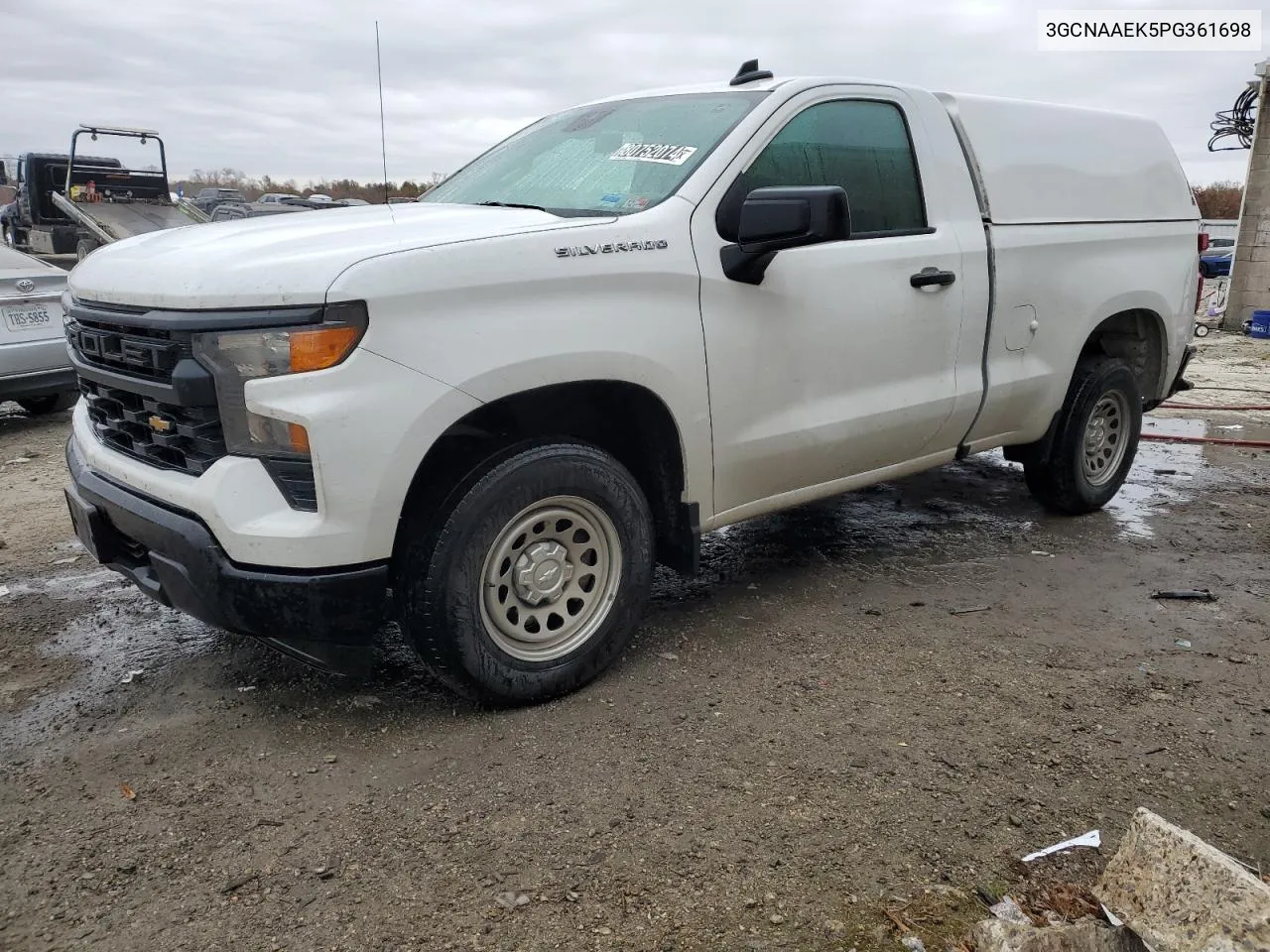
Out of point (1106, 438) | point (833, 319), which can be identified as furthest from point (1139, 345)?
point (833, 319)

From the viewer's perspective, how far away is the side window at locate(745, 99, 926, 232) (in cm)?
361

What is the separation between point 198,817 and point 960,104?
399cm

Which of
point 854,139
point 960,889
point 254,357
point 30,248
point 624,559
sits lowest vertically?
point 960,889

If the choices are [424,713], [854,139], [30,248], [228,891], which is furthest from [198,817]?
[30,248]

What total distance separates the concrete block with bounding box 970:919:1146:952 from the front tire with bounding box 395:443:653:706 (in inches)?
61.4

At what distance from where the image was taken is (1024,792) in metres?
2.74

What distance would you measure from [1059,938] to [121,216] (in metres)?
15.8

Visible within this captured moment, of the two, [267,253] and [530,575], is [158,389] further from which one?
[530,575]

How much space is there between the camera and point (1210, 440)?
7.19 meters

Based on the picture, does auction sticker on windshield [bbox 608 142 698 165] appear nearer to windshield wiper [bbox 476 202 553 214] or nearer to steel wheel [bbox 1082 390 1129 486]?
windshield wiper [bbox 476 202 553 214]

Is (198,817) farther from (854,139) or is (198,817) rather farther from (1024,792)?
(854,139)

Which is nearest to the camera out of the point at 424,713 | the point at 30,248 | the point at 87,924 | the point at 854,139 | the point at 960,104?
the point at 87,924

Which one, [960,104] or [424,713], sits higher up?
[960,104]

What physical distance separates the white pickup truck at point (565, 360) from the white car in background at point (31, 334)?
4055 millimetres
